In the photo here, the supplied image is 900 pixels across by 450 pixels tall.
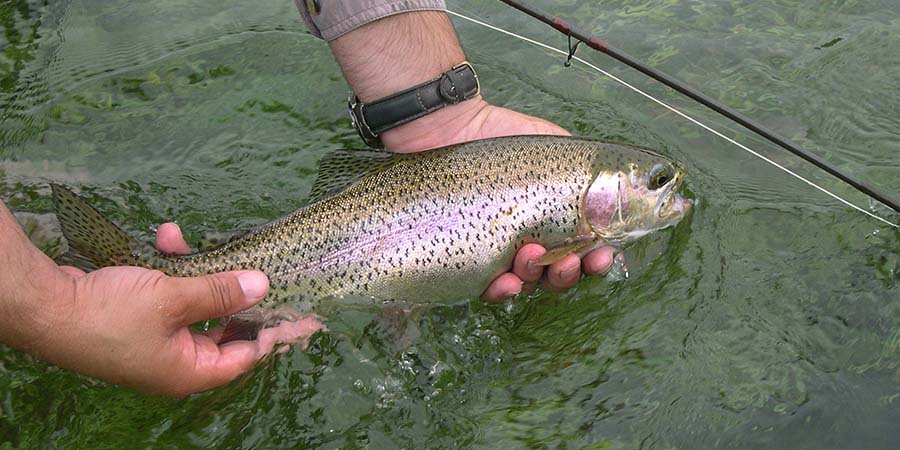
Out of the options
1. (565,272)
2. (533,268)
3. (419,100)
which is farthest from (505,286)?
(419,100)

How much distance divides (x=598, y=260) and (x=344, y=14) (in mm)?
1711

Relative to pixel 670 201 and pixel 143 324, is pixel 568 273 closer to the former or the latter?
pixel 670 201

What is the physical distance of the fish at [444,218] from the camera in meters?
3.49

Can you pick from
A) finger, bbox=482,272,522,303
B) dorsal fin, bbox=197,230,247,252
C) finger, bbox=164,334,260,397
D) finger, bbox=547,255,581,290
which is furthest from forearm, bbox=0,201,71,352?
finger, bbox=547,255,581,290

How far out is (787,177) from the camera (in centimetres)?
466

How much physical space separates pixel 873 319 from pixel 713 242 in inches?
32.1

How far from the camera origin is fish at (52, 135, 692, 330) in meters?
3.49

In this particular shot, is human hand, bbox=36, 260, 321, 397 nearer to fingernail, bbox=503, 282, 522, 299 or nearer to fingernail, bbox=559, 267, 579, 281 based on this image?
fingernail, bbox=503, 282, 522, 299

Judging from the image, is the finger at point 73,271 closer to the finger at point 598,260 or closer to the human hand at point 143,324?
the human hand at point 143,324

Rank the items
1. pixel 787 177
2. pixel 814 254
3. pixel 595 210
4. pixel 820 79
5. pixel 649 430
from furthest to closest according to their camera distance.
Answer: pixel 820 79 → pixel 787 177 → pixel 814 254 → pixel 595 210 → pixel 649 430

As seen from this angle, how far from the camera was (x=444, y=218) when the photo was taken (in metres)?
3.61

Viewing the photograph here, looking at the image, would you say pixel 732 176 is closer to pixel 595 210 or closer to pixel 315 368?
pixel 595 210

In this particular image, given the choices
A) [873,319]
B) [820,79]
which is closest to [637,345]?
[873,319]

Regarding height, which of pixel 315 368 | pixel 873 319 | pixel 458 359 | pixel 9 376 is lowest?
pixel 873 319
